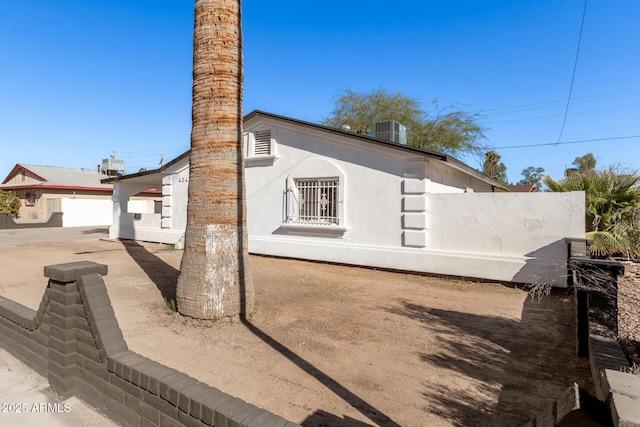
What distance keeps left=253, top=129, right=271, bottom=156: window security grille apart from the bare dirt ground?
17.4 ft

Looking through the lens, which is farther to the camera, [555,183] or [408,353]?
[555,183]

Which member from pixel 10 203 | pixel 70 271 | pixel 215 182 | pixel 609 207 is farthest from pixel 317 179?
pixel 10 203

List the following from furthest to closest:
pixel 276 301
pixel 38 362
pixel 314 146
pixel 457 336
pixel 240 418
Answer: pixel 314 146, pixel 276 301, pixel 457 336, pixel 38 362, pixel 240 418

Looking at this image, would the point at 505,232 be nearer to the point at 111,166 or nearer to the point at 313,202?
the point at 313,202

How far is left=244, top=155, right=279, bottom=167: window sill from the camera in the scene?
11.7 m

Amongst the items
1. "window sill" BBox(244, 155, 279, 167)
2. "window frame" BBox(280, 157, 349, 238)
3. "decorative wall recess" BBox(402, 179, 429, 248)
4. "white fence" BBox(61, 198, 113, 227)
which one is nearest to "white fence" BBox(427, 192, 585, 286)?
"decorative wall recess" BBox(402, 179, 429, 248)

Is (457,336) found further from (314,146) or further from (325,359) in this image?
(314,146)

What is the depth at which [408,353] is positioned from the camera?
426 cm

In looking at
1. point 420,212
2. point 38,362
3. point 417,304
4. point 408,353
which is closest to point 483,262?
point 420,212

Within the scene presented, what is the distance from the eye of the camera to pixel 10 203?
26.7m

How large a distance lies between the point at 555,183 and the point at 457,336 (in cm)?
710

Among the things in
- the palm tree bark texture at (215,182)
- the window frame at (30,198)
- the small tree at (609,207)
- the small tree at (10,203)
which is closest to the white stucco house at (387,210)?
the small tree at (609,207)

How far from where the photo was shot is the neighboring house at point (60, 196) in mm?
27297

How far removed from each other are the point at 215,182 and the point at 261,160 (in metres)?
6.67
